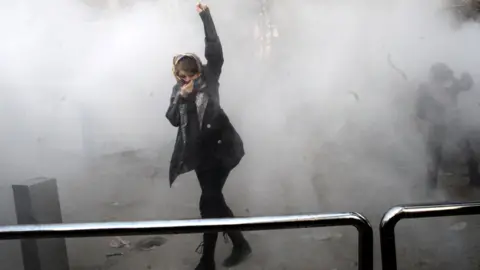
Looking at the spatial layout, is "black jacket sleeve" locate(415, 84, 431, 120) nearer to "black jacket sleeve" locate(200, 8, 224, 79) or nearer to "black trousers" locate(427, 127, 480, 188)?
"black trousers" locate(427, 127, 480, 188)

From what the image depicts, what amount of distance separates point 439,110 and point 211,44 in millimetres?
639

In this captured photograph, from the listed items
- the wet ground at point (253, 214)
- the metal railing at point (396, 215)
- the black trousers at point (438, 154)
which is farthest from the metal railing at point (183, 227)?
the black trousers at point (438, 154)

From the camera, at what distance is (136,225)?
1.04 metres

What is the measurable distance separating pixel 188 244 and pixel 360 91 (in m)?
0.63

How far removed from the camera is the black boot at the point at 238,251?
1.36 metres

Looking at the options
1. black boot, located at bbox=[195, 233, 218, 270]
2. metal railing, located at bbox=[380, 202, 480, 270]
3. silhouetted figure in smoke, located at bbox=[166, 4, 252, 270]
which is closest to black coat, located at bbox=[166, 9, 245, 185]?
Answer: silhouetted figure in smoke, located at bbox=[166, 4, 252, 270]

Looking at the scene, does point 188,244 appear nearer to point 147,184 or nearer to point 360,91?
point 147,184

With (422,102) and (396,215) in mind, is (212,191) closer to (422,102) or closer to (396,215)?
(396,215)

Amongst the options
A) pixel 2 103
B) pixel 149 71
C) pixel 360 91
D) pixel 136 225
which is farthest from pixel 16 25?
pixel 360 91

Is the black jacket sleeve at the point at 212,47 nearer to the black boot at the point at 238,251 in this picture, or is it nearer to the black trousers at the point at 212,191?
the black trousers at the point at 212,191

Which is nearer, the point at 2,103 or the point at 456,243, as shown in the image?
the point at 2,103

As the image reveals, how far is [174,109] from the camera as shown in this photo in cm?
131

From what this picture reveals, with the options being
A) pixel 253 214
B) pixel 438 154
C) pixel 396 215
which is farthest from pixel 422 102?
pixel 253 214

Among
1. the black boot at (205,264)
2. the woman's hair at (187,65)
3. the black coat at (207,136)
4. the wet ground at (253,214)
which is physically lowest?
the black boot at (205,264)
